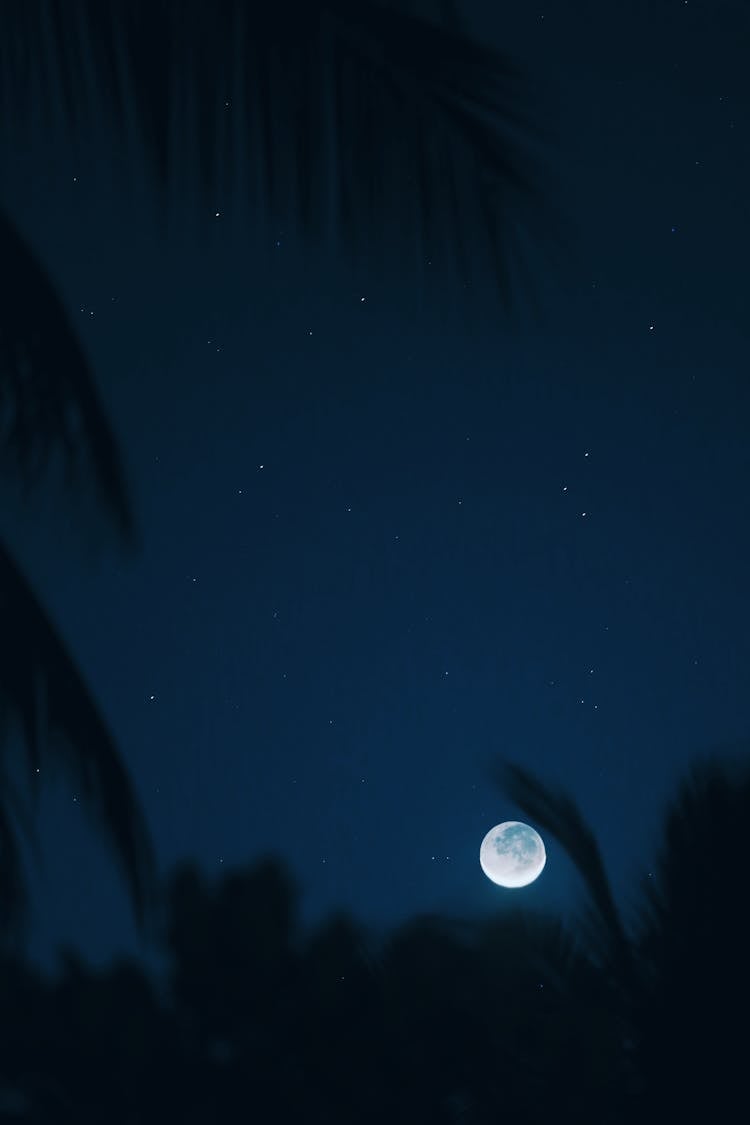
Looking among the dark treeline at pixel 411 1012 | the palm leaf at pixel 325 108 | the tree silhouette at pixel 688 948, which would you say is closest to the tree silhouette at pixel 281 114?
the palm leaf at pixel 325 108

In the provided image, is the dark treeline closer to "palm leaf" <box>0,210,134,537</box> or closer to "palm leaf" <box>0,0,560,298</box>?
"palm leaf" <box>0,210,134,537</box>

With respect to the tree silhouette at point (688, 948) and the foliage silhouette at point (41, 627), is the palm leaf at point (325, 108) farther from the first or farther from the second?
the tree silhouette at point (688, 948)

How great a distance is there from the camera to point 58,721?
256 centimetres

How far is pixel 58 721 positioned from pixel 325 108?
55.6 inches

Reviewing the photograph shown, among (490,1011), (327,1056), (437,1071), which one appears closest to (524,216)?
(490,1011)

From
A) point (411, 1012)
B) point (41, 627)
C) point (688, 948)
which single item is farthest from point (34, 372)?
point (411, 1012)

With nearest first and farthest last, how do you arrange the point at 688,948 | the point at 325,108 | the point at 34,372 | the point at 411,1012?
the point at 325,108 → the point at 34,372 → the point at 688,948 → the point at 411,1012

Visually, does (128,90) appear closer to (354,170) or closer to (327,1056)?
(354,170)

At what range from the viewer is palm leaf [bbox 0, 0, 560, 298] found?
190cm

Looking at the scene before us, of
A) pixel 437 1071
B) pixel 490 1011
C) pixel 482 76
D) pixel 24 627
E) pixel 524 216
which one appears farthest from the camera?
pixel 437 1071

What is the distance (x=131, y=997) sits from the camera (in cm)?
912

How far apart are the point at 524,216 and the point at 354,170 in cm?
30

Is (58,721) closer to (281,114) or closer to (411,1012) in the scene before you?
(281,114)

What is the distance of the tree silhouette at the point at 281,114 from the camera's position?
1.91 metres
